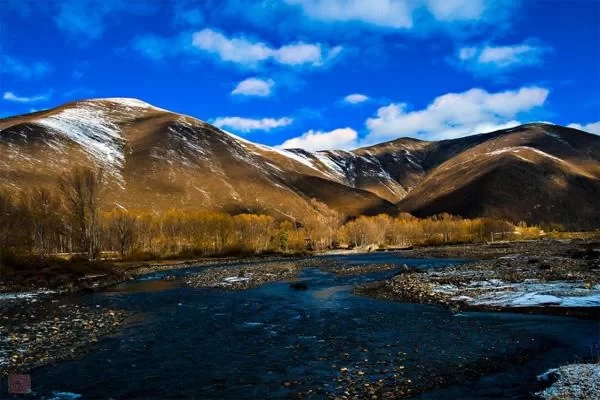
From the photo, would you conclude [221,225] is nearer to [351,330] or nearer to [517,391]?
[351,330]

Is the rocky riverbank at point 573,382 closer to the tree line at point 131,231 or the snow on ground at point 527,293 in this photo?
the snow on ground at point 527,293

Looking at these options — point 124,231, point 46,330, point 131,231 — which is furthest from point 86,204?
point 46,330

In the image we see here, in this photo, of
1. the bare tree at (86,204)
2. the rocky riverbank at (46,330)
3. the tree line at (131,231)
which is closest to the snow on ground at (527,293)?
the rocky riverbank at (46,330)

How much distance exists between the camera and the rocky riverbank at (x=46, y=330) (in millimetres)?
21438

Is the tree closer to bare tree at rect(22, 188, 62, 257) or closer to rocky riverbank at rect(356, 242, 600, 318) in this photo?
bare tree at rect(22, 188, 62, 257)

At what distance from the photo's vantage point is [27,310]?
35.4 metres

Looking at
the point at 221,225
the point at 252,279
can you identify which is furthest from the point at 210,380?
the point at 221,225

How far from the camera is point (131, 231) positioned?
130m

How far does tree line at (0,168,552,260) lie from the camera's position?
86.7 meters

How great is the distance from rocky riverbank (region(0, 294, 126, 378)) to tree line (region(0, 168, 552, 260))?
31856 millimetres

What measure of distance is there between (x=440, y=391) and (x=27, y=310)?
3319cm

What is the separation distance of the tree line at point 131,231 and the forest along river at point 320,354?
162 ft

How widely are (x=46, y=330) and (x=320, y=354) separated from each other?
1765 centimetres

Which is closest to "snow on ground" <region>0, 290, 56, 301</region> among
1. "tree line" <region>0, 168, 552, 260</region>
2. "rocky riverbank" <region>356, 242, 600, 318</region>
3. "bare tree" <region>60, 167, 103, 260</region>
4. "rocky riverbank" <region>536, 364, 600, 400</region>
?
"tree line" <region>0, 168, 552, 260</region>
